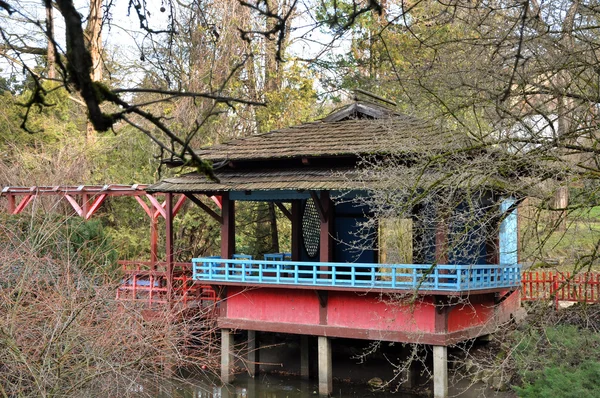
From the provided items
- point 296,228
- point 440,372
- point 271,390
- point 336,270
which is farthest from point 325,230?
point 271,390

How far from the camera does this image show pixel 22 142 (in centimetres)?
2531

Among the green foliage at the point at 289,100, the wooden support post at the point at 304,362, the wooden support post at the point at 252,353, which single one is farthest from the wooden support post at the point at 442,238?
the green foliage at the point at 289,100

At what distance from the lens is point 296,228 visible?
17500 millimetres

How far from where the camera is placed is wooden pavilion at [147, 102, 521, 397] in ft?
44.1

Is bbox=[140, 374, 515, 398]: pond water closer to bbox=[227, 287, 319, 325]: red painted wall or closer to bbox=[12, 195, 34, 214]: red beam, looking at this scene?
bbox=[227, 287, 319, 325]: red painted wall

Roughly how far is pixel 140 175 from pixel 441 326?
43.7ft

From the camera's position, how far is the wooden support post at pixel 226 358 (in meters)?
15.6

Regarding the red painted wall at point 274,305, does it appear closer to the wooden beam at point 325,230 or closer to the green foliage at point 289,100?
the wooden beam at point 325,230

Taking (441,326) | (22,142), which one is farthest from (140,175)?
(441,326)

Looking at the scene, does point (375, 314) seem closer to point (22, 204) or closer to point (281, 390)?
point (281, 390)

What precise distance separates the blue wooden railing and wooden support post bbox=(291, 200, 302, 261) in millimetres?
660

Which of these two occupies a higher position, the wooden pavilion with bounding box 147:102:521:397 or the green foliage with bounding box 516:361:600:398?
the wooden pavilion with bounding box 147:102:521:397

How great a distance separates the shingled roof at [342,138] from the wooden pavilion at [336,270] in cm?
3

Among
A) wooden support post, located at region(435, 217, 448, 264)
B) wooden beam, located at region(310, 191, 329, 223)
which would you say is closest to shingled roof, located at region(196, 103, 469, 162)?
wooden beam, located at region(310, 191, 329, 223)
